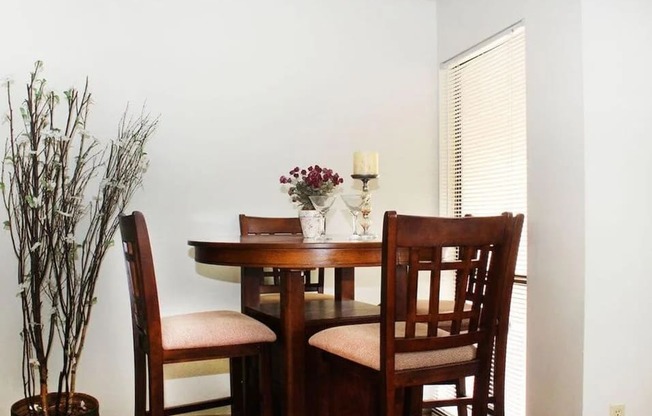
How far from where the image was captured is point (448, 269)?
1.80 m

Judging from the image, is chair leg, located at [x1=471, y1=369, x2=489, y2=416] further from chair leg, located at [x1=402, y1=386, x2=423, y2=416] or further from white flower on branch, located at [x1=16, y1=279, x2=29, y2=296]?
white flower on branch, located at [x1=16, y1=279, x2=29, y2=296]

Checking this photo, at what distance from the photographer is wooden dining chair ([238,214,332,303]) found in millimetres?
2918

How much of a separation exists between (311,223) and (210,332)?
66 cm

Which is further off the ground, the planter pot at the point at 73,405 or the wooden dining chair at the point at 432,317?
the wooden dining chair at the point at 432,317

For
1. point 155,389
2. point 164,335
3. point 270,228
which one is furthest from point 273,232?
point 155,389

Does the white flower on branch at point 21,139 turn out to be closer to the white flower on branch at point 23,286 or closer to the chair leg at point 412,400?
the white flower on branch at point 23,286

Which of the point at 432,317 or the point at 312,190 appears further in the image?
the point at 312,190

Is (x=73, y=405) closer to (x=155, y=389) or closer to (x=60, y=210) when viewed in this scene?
(x=155, y=389)

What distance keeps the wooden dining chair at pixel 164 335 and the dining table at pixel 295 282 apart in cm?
11

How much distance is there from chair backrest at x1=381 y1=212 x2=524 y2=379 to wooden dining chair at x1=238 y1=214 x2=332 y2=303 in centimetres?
108

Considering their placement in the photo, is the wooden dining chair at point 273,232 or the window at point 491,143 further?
the wooden dining chair at point 273,232

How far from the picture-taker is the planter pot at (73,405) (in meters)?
2.43

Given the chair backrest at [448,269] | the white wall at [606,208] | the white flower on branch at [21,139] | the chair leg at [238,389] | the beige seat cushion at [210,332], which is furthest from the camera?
the white flower on branch at [21,139]

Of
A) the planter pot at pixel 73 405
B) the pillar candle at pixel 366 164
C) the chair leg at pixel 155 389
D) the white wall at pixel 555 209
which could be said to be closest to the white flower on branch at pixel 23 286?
the planter pot at pixel 73 405
